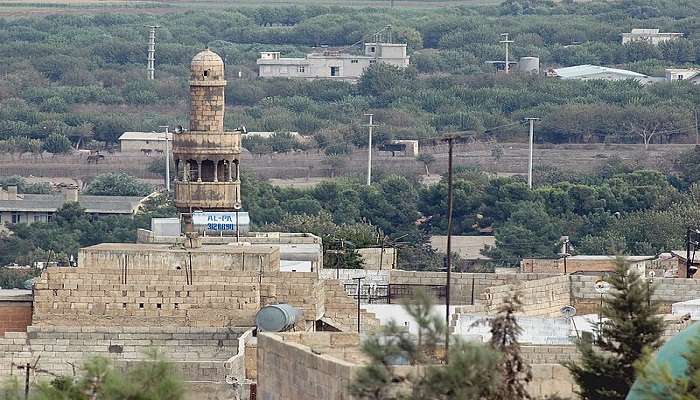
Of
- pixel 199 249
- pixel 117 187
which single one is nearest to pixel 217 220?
pixel 199 249

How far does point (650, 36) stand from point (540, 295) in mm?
114588

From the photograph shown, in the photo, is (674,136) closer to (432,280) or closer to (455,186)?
(455,186)

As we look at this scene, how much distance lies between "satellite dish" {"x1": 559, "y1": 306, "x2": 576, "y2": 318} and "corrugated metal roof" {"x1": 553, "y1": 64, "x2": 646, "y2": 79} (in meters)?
96.5

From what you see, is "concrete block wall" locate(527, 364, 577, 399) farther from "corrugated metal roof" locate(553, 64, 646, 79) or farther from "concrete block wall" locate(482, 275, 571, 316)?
"corrugated metal roof" locate(553, 64, 646, 79)

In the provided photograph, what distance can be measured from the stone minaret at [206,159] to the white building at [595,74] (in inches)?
3255

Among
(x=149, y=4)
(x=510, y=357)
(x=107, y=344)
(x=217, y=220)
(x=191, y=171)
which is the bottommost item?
(x=107, y=344)

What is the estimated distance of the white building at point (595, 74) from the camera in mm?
122594

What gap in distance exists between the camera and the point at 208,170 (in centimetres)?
3756

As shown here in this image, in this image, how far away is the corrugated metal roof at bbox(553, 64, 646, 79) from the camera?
407 ft

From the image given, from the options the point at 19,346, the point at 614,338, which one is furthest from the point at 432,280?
the point at 614,338

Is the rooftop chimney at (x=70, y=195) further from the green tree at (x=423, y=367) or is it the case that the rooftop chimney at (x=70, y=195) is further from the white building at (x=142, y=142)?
the green tree at (x=423, y=367)

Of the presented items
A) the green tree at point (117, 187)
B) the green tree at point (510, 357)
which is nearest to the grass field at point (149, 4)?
the green tree at point (117, 187)

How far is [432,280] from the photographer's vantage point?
29.6m

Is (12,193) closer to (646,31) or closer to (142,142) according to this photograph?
(142,142)
